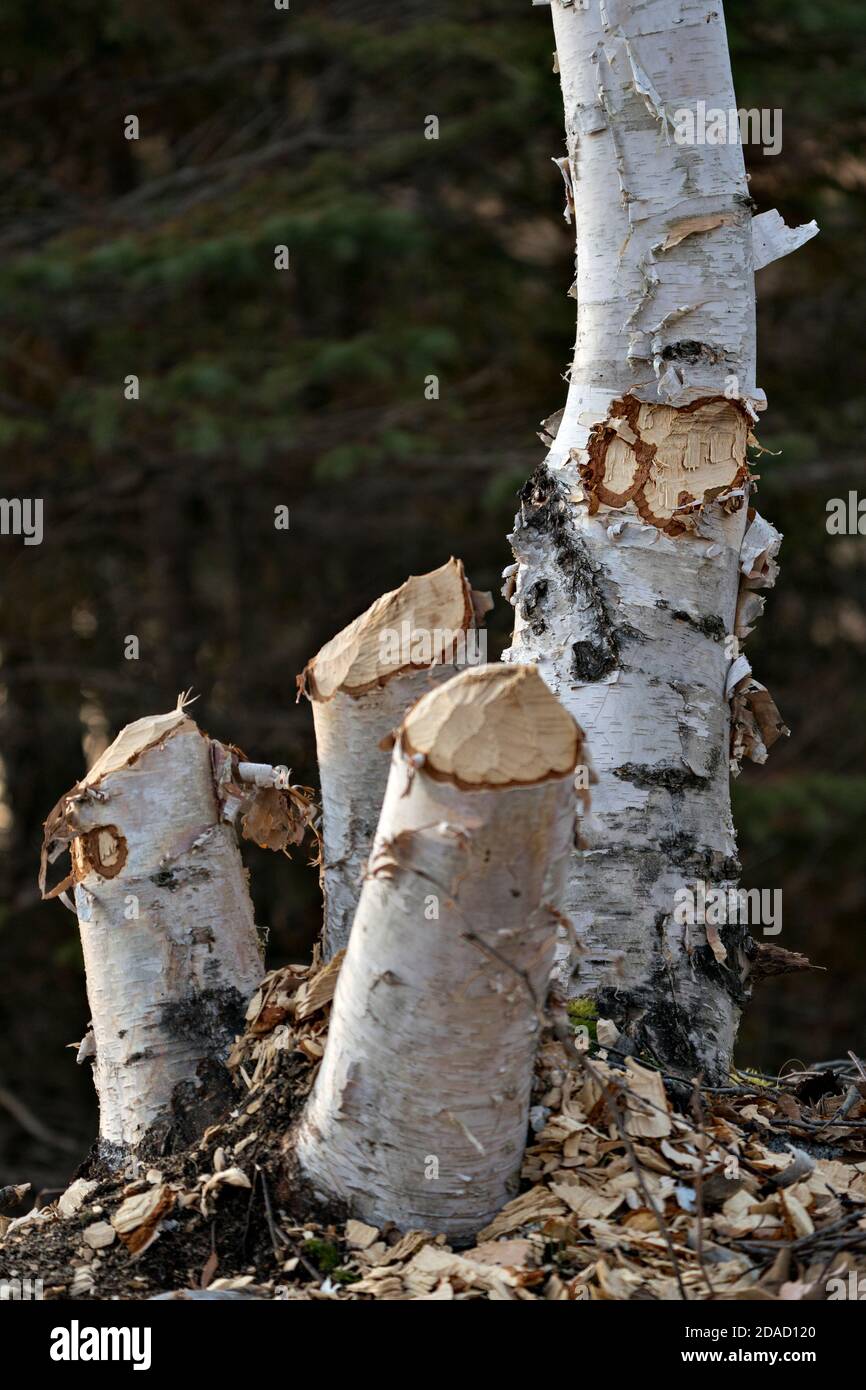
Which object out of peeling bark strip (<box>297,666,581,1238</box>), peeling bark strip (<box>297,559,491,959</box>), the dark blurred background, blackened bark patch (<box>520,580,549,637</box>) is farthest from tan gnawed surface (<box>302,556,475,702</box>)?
the dark blurred background

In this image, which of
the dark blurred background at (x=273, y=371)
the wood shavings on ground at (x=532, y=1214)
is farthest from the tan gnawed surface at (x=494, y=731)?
the dark blurred background at (x=273, y=371)

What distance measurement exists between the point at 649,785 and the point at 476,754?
0.81 m

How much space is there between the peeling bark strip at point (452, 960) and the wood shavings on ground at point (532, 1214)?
0.29 ft

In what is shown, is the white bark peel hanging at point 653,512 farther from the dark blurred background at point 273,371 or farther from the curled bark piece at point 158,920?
the dark blurred background at point 273,371

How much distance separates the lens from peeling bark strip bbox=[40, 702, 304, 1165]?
2.29 meters

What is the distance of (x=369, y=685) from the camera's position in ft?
7.30

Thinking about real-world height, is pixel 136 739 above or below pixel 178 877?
above

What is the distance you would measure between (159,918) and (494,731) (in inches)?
35.8

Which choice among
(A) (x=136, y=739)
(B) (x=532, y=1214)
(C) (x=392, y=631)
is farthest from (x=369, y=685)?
(B) (x=532, y=1214)

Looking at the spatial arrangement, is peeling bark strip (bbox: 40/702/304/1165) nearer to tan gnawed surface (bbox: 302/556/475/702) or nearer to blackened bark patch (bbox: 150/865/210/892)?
blackened bark patch (bbox: 150/865/210/892)

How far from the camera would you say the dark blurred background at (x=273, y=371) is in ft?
21.2

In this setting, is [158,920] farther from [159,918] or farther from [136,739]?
[136,739]
